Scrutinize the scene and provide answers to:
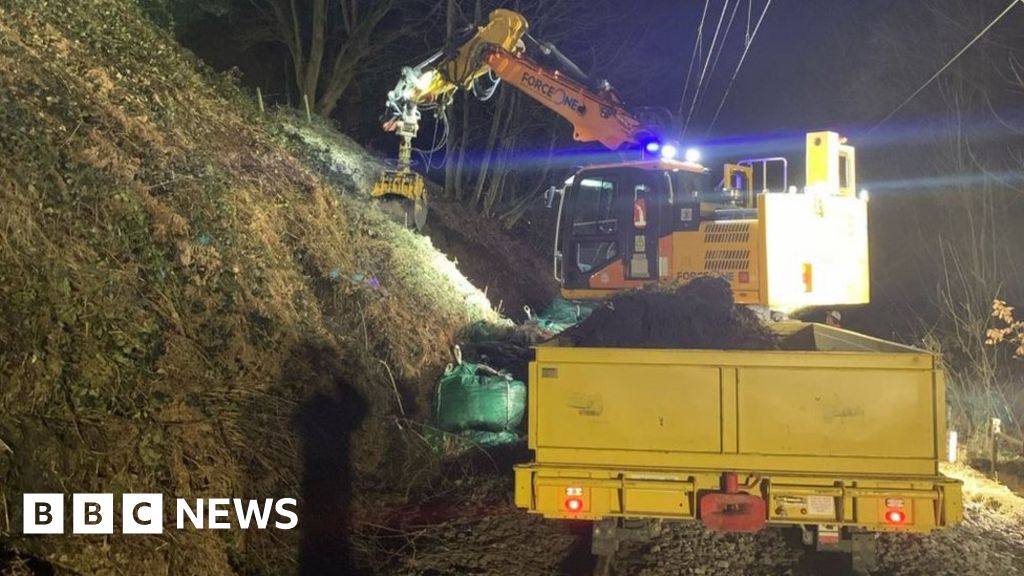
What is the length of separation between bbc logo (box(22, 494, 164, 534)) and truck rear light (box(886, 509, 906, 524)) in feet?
14.6

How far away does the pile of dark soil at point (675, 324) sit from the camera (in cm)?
720

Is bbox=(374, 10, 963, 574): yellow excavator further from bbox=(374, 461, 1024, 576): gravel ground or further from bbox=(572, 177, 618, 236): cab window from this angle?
bbox=(572, 177, 618, 236): cab window

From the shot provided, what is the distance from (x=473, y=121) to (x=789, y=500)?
79.6ft

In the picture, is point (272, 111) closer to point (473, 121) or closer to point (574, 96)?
point (574, 96)

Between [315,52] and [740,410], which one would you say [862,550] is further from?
[315,52]

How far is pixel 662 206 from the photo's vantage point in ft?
37.3

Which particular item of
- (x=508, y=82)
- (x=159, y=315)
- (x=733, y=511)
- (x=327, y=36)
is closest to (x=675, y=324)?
(x=733, y=511)

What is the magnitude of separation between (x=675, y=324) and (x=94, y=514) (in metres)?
4.39

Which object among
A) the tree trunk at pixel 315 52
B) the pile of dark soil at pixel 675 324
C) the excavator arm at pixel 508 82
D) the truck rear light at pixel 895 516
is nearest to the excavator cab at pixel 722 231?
the excavator arm at pixel 508 82

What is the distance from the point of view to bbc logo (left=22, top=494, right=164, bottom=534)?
507 cm

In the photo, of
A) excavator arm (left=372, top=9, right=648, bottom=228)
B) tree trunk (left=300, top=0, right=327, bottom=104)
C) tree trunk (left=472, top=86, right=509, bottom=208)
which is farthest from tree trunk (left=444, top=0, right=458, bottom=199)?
excavator arm (left=372, top=9, right=648, bottom=228)

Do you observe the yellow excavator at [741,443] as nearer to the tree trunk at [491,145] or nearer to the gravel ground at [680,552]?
the gravel ground at [680,552]

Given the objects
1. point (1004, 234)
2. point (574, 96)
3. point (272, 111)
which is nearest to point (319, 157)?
point (272, 111)

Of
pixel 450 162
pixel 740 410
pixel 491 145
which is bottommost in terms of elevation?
pixel 740 410
